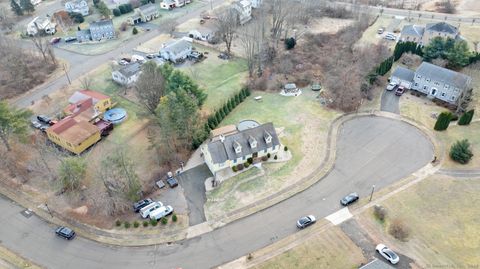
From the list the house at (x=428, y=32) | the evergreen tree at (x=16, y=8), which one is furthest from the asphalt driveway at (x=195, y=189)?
the evergreen tree at (x=16, y=8)

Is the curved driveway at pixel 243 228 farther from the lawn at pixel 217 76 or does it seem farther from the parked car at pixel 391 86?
the lawn at pixel 217 76

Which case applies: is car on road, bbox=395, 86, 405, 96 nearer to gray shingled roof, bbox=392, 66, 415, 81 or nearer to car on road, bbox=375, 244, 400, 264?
gray shingled roof, bbox=392, 66, 415, 81

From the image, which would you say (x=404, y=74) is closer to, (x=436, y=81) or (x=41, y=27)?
(x=436, y=81)

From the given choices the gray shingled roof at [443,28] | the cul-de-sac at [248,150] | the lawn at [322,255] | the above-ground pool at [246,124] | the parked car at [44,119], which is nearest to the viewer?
the lawn at [322,255]

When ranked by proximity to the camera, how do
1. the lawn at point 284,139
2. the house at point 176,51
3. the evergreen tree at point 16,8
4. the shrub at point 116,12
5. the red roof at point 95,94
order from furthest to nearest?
the shrub at point 116,12 → the evergreen tree at point 16,8 → the house at point 176,51 → the red roof at point 95,94 → the lawn at point 284,139

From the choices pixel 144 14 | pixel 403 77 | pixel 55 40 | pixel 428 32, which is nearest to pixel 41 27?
pixel 55 40

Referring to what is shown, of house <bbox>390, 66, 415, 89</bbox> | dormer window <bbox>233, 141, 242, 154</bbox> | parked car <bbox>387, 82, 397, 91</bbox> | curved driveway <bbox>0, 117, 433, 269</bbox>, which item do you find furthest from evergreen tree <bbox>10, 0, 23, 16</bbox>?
house <bbox>390, 66, 415, 89</bbox>

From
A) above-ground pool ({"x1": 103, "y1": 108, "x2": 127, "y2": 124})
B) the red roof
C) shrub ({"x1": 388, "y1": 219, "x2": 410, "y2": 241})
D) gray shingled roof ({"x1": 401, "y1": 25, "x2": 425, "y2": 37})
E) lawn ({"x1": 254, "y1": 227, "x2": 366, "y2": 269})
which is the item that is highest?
gray shingled roof ({"x1": 401, "y1": 25, "x2": 425, "y2": 37})
